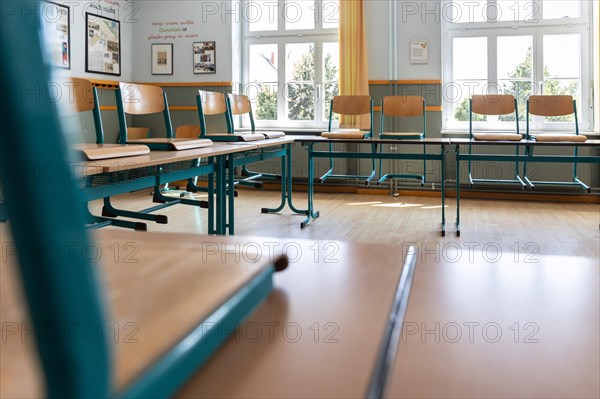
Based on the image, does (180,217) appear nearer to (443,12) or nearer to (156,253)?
(443,12)

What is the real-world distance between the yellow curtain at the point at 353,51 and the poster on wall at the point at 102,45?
2.71 m

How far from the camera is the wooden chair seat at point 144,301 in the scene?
30cm

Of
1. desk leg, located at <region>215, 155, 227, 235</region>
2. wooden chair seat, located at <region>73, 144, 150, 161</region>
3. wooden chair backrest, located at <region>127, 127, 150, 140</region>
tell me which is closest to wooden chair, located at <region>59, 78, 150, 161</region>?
wooden chair seat, located at <region>73, 144, 150, 161</region>

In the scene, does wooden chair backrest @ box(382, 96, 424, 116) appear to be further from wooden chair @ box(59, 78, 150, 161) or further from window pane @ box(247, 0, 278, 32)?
wooden chair @ box(59, 78, 150, 161)

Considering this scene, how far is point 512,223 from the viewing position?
447cm

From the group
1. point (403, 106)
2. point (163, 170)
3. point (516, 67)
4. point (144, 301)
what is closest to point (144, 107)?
point (163, 170)

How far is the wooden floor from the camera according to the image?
377cm

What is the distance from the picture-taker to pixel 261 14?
6574mm

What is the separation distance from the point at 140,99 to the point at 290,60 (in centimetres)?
341

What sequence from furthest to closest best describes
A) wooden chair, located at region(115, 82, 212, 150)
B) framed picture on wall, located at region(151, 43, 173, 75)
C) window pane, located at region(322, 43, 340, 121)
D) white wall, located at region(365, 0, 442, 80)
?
framed picture on wall, located at region(151, 43, 173, 75)
window pane, located at region(322, 43, 340, 121)
white wall, located at region(365, 0, 442, 80)
wooden chair, located at region(115, 82, 212, 150)

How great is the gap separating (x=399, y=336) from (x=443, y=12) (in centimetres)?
603

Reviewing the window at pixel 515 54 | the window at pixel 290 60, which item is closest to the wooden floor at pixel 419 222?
the window at pixel 515 54

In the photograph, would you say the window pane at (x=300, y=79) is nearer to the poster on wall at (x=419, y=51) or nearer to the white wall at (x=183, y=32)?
the white wall at (x=183, y=32)

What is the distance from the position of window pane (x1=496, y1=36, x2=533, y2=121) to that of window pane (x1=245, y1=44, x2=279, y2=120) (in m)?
2.59
